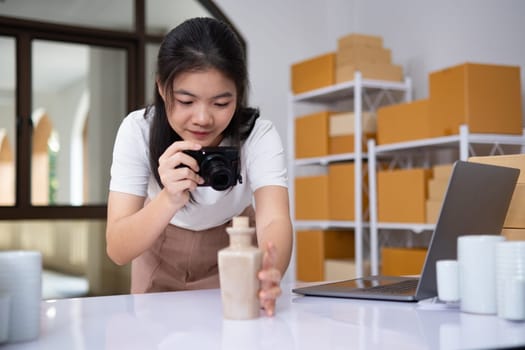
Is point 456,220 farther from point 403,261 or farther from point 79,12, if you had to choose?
point 79,12

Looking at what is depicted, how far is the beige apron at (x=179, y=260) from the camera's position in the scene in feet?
5.23

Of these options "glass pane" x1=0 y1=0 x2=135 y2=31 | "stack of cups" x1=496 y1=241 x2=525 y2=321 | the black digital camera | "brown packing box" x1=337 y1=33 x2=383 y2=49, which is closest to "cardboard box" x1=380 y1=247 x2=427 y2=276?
"brown packing box" x1=337 y1=33 x2=383 y2=49

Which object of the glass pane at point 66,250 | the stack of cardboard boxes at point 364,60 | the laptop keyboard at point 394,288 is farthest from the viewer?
the glass pane at point 66,250

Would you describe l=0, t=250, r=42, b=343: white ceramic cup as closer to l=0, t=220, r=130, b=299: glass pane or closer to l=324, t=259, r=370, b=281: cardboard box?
l=324, t=259, r=370, b=281: cardboard box

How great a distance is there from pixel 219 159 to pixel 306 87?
2736 millimetres

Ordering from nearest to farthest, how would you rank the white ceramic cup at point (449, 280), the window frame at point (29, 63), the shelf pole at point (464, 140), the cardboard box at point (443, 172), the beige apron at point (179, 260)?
the white ceramic cup at point (449, 280)
the beige apron at point (179, 260)
the shelf pole at point (464, 140)
the cardboard box at point (443, 172)
the window frame at point (29, 63)

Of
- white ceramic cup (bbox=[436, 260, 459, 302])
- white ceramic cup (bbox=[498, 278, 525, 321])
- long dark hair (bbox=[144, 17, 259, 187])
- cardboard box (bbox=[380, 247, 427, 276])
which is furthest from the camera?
cardboard box (bbox=[380, 247, 427, 276])

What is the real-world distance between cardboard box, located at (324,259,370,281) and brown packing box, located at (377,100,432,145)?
665mm

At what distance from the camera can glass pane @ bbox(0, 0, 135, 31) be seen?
425 centimetres

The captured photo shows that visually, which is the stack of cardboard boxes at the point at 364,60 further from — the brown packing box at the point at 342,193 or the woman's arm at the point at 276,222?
the woman's arm at the point at 276,222

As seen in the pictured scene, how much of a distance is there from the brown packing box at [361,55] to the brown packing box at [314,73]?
54 millimetres

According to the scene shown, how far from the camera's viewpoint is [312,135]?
377 cm

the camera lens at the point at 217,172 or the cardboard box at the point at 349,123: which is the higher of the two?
the cardboard box at the point at 349,123

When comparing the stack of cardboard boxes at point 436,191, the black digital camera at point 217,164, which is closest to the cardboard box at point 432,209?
the stack of cardboard boxes at point 436,191
